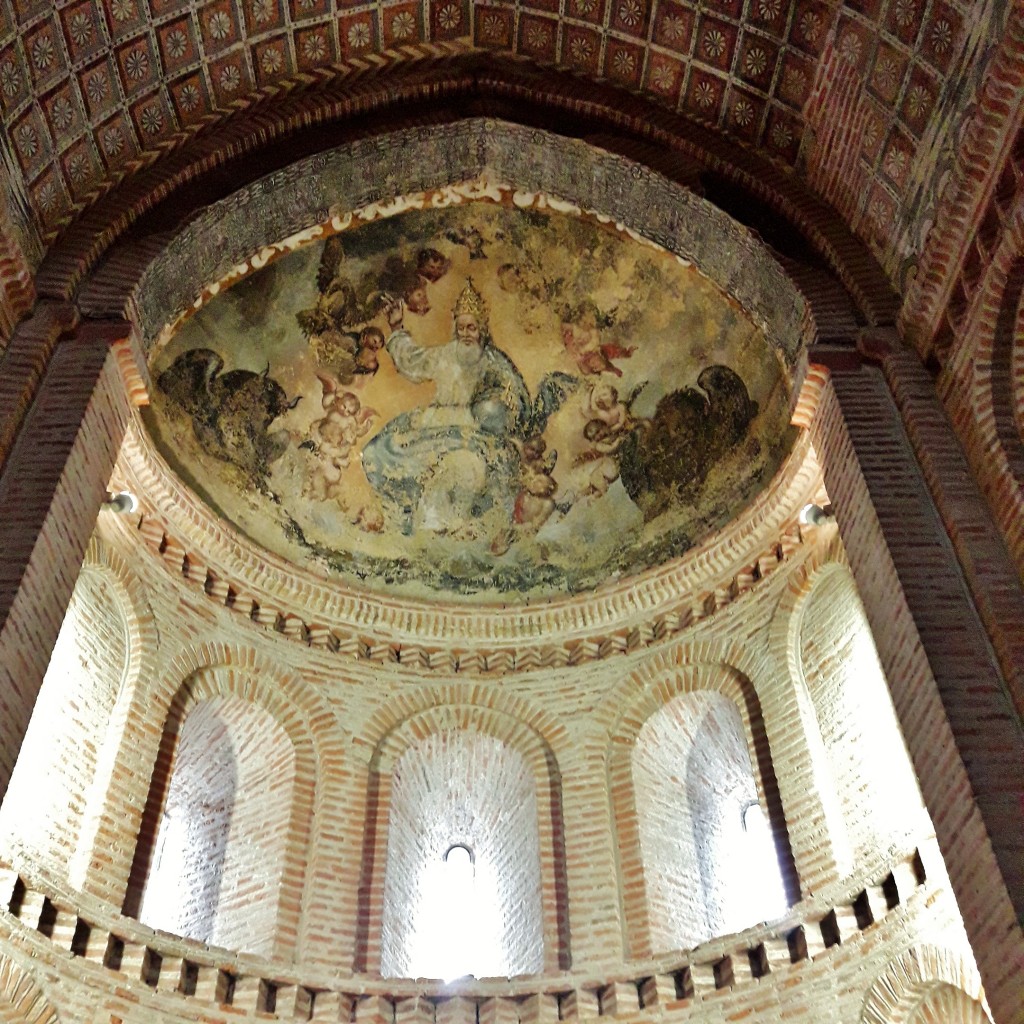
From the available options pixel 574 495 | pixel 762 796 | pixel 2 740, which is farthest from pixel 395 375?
pixel 2 740

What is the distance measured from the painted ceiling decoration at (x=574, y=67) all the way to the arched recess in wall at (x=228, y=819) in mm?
3927

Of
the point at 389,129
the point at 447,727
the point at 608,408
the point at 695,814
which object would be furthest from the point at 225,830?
the point at 389,129

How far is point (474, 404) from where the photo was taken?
38.6 feet

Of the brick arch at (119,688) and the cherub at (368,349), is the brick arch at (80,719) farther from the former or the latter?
the cherub at (368,349)

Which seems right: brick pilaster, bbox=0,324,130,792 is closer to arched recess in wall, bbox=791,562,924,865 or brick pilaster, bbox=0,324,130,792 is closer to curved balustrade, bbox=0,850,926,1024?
curved balustrade, bbox=0,850,926,1024

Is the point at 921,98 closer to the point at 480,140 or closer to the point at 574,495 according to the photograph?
the point at 480,140

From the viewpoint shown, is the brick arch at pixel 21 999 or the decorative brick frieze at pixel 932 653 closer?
the decorative brick frieze at pixel 932 653

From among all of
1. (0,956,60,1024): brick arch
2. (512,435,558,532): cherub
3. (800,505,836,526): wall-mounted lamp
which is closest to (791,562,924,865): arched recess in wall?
(800,505,836,526): wall-mounted lamp

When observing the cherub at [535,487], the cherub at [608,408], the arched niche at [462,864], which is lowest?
the arched niche at [462,864]

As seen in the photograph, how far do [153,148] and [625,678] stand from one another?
561 cm

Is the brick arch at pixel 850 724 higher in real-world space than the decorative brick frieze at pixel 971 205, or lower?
lower

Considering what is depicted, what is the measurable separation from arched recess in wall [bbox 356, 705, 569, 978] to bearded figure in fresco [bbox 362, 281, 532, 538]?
7.25ft

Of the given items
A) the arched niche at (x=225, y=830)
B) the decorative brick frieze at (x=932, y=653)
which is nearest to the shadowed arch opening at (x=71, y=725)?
the arched niche at (x=225, y=830)

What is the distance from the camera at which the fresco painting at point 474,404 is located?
10930 millimetres
